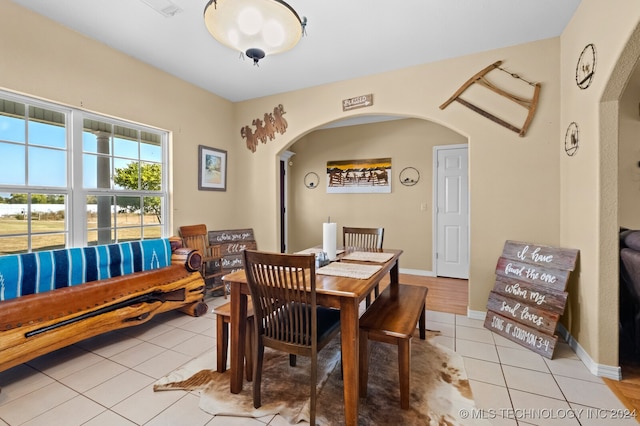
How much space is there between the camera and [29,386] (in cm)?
186

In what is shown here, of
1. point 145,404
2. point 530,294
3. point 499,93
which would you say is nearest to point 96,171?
point 145,404

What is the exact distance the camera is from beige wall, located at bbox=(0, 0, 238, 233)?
2271 millimetres

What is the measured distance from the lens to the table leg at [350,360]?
4.73ft

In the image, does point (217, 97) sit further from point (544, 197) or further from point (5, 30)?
point (544, 197)

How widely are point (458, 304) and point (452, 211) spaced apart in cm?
170

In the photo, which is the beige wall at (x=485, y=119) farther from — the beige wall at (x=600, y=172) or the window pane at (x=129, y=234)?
the window pane at (x=129, y=234)

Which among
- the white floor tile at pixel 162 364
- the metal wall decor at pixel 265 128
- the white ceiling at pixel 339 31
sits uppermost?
the white ceiling at pixel 339 31

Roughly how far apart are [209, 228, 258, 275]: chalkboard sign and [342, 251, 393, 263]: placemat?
1.97 m

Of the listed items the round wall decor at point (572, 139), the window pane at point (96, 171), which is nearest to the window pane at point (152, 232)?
the window pane at point (96, 171)

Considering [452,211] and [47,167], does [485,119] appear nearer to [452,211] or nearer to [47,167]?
[452,211]

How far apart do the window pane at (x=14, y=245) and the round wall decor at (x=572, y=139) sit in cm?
466

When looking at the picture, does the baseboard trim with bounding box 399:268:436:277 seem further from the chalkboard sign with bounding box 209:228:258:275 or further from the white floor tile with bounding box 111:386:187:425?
the white floor tile with bounding box 111:386:187:425

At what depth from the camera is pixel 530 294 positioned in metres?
2.40

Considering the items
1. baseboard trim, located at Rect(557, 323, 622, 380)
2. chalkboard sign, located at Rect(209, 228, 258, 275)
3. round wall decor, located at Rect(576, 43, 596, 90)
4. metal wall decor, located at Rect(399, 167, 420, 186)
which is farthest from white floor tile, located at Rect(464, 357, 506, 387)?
metal wall decor, located at Rect(399, 167, 420, 186)
